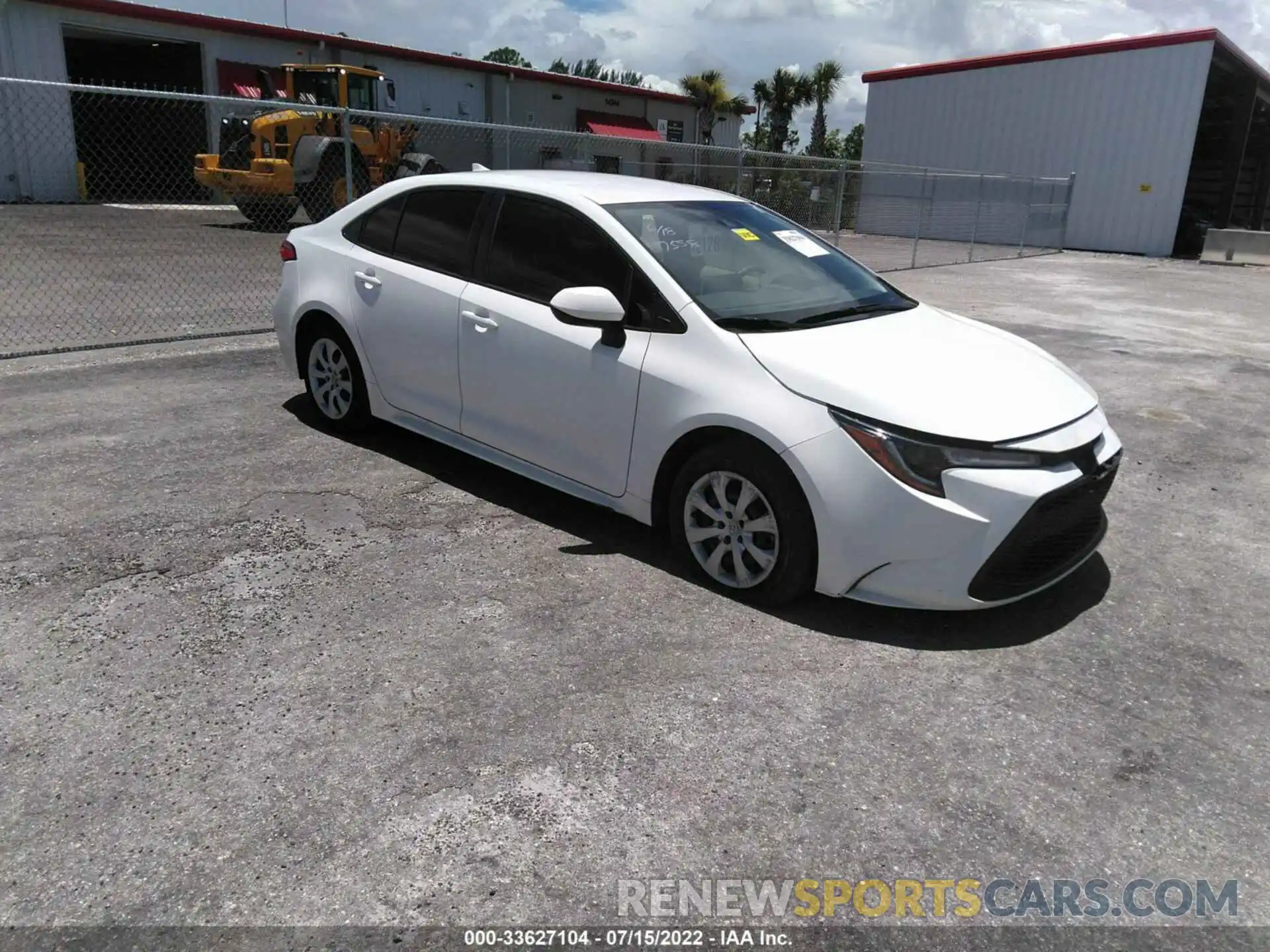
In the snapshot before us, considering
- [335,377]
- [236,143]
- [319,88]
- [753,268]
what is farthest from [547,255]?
[319,88]

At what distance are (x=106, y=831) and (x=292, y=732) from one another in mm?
558

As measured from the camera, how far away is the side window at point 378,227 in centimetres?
507

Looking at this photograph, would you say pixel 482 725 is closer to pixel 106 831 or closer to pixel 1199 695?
pixel 106 831

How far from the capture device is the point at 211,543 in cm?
416

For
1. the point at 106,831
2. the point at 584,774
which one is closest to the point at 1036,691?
the point at 584,774

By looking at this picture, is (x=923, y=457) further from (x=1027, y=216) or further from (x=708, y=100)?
(x=708, y=100)

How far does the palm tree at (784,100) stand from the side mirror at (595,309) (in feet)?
195

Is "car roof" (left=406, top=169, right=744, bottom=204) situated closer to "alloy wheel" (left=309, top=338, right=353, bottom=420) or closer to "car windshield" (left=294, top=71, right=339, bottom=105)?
"alloy wheel" (left=309, top=338, right=353, bottom=420)

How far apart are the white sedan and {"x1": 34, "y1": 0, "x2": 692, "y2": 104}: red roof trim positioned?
2382cm

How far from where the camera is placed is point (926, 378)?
360cm

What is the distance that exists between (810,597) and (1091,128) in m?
26.1

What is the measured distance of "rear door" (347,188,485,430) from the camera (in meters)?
4.65

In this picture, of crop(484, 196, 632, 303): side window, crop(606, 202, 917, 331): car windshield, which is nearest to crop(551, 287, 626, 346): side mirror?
crop(484, 196, 632, 303): side window

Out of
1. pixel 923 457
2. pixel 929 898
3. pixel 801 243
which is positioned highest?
pixel 801 243
